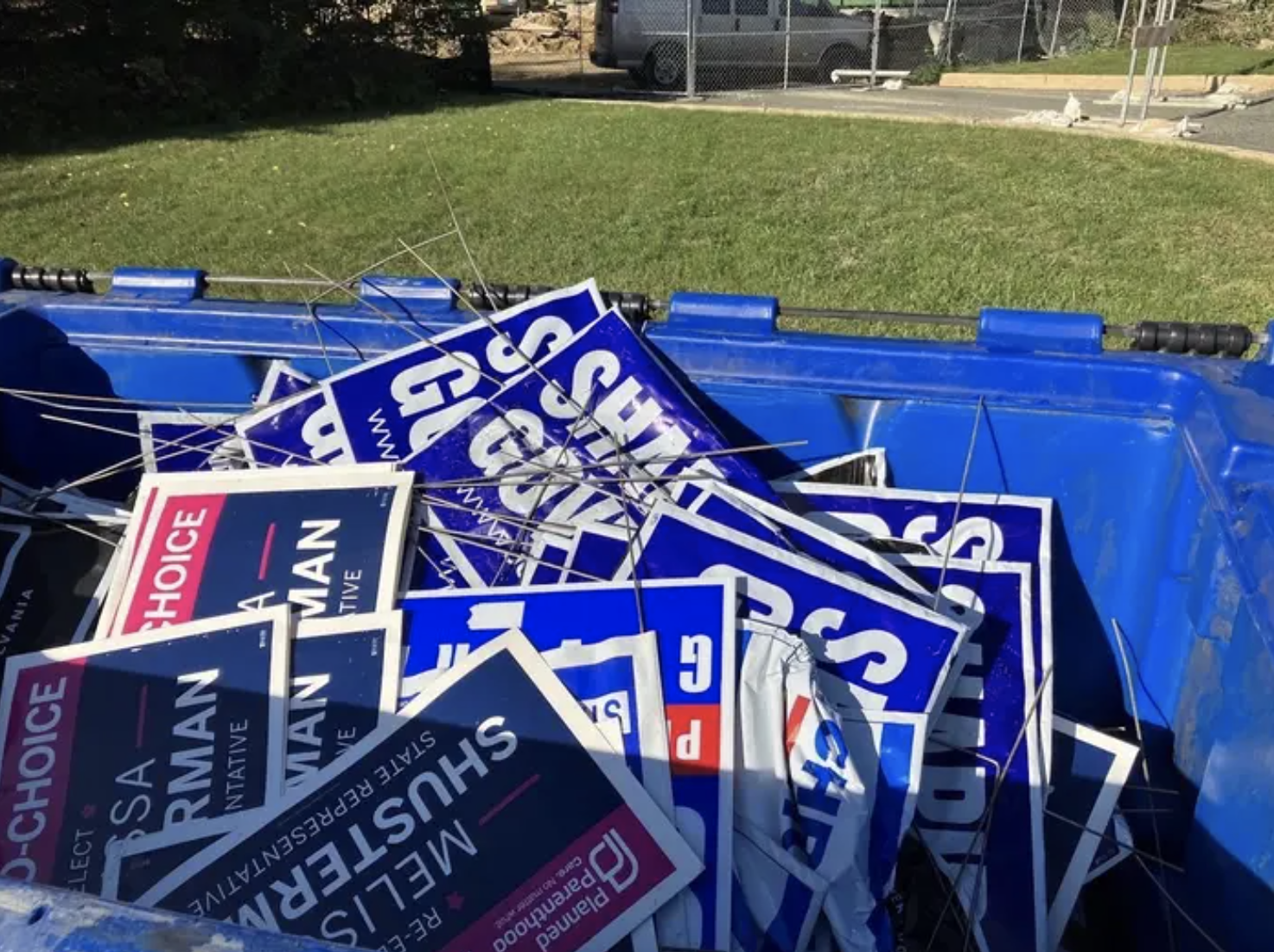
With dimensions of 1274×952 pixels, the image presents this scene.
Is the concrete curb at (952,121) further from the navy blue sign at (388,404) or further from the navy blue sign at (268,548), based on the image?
the navy blue sign at (268,548)

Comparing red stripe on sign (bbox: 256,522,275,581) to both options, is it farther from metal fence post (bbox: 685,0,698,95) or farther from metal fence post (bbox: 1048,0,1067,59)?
metal fence post (bbox: 1048,0,1067,59)

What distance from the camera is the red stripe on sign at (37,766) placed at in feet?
4.89

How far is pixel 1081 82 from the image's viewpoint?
12734 mm

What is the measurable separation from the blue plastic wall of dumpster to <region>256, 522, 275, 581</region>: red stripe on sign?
0.43 meters

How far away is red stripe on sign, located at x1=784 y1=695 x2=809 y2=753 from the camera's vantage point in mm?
1530

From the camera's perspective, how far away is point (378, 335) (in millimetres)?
2076

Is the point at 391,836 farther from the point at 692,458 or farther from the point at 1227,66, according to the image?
the point at 1227,66

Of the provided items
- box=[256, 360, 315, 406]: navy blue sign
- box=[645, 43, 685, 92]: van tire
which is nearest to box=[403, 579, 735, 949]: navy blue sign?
box=[256, 360, 315, 406]: navy blue sign

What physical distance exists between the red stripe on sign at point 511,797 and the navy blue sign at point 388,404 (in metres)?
0.72

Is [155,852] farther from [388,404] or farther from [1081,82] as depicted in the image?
[1081,82]

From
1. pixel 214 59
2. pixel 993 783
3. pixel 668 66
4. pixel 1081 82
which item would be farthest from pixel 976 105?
pixel 993 783

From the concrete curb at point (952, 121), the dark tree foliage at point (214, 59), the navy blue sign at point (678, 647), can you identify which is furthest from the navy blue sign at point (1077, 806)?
the dark tree foliage at point (214, 59)

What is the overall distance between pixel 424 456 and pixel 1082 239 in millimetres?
4821

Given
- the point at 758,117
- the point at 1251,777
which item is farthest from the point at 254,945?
the point at 758,117
